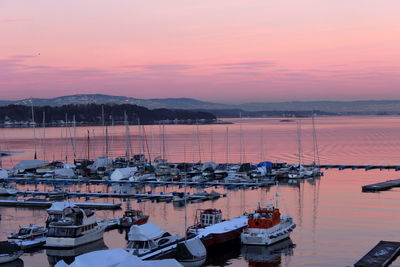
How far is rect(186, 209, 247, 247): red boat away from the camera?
22.0m

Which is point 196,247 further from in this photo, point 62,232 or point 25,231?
point 25,231

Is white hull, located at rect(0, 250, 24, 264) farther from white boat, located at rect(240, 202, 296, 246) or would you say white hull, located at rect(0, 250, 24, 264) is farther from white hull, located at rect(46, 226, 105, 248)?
white boat, located at rect(240, 202, 296, 246)

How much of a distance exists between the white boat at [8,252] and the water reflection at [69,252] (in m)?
1.27

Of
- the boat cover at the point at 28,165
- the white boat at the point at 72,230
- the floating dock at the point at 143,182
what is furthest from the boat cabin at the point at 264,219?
the boat cover at the point at 28,165

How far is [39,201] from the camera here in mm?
33562

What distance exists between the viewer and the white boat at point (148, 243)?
19.5m

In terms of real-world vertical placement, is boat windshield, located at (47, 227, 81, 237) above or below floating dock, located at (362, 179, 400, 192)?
above

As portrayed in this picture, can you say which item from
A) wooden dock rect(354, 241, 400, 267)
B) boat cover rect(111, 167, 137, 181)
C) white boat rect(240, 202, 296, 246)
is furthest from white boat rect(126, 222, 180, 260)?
boat cover rect(111, 167, 137, 181)

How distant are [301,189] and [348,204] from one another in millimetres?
6841

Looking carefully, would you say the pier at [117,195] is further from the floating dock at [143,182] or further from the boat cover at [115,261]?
the boat cover at [115,261]

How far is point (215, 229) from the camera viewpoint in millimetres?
22672

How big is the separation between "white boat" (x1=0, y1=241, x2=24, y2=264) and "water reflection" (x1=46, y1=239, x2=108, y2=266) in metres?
1.27

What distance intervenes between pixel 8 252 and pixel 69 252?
2.52 metres

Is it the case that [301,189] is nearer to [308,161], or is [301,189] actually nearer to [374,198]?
[374,198]
